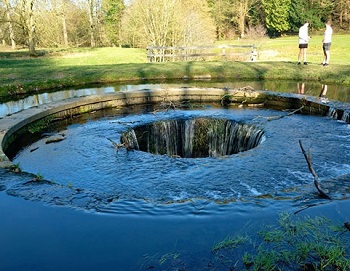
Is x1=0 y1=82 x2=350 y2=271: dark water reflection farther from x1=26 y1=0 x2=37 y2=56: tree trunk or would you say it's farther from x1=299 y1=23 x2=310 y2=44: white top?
x1=26 y1=0 x2=37 y2=56: tree trunk

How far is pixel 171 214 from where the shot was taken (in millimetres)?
4191

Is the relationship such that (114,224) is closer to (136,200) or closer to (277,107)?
(136,200)

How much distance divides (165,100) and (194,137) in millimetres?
2869

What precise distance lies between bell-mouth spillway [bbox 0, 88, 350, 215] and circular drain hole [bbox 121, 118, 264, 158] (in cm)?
6

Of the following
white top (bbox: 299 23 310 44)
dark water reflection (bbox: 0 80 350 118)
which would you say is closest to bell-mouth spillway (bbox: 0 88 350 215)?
dark water reflection (bbox: 0 80 350 118)

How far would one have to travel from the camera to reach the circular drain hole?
8992 millimetres

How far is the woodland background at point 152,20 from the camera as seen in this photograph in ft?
91.5

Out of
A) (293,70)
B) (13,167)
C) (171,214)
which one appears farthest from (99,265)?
(293,70)

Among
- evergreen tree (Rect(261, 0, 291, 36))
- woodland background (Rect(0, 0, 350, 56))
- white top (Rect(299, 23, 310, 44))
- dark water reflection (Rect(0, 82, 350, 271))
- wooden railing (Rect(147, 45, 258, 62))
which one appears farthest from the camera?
evergreen tree (Rect(261, 0, 291, 36))

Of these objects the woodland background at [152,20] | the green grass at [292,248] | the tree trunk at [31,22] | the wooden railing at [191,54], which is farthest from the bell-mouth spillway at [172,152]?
the tree trunk at [31,22]

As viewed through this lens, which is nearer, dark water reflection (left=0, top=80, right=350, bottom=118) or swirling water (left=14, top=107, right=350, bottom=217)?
swirling water (left=14, top=107, right=350, bottom=217)

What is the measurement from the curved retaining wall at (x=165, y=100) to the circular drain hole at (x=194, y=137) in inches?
98.5

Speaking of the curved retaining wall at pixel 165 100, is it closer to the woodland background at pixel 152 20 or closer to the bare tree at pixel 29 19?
the woodland background at pixel 152 20

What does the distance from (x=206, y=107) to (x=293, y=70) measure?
7859 millimetres
